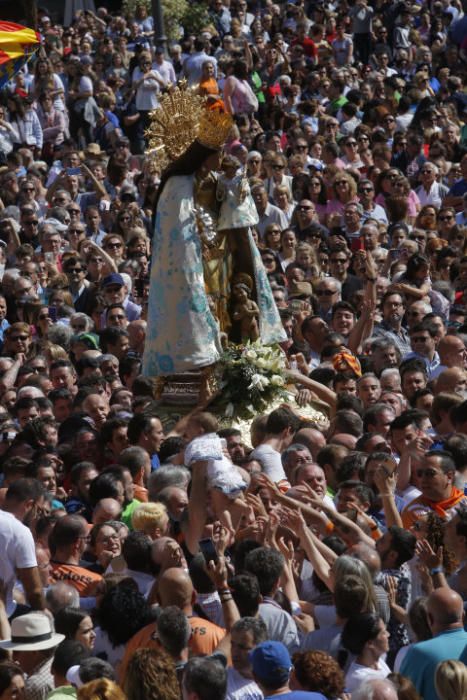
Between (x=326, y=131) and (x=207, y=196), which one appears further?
(x=326, y=131)

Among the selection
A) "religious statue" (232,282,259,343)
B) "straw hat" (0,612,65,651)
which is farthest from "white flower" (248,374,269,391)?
"straw hat" (0,612,65,651)

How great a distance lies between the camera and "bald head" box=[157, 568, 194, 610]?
23.5ft

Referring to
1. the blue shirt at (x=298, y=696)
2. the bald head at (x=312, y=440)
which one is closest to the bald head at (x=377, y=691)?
the blue shirt at (x=298, y=696)

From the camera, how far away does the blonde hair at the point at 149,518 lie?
27.1 feet

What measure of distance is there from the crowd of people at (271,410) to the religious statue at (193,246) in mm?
298

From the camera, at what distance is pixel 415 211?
17.2m

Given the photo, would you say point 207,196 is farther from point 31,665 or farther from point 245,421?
point 31,665

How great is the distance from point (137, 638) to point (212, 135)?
5233 mm

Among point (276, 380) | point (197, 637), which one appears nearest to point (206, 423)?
point (276, 380)

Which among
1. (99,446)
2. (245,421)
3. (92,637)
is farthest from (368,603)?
(245,421)

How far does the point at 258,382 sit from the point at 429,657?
5001 millimetres

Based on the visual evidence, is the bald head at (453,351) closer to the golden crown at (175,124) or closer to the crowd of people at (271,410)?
the crowd of people at (271,410)

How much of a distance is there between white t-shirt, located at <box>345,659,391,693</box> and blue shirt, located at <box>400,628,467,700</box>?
0.10 m

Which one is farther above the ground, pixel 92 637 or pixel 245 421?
pixel 92 637
